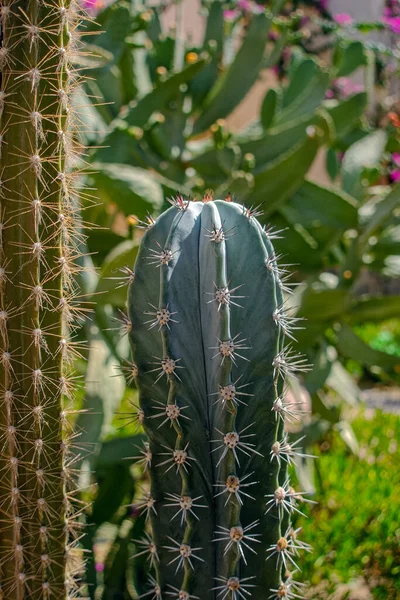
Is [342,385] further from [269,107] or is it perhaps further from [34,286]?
[34,286]

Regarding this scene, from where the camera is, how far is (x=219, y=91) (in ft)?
11.9

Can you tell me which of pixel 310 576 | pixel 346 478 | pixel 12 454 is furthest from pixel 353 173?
pixel 12 454

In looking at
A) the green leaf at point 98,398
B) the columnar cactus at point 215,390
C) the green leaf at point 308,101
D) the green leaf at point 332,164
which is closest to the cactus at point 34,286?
the columnar cactus at point 215,390

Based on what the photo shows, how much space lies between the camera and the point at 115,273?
8.52 ft

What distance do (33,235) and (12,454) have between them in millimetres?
448

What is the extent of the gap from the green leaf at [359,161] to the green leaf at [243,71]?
604 millimetres

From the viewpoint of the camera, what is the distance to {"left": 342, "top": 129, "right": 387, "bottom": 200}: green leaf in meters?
3.72

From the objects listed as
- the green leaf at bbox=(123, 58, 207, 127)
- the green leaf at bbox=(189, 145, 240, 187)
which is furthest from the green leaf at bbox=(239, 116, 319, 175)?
the green leaf at bbox=(123, 58, 207, 127)

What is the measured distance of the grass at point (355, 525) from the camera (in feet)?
9.24

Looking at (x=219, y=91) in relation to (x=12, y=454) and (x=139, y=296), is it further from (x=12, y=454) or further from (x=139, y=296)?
(x=12, y=454)

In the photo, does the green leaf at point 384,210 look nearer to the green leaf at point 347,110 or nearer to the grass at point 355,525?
the green leaf at point 347,110

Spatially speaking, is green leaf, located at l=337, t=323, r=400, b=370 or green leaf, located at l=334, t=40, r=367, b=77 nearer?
green leaf, located at l=337, t=323, r=400, b=370

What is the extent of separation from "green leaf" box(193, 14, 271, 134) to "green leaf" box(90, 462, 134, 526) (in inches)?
71.3

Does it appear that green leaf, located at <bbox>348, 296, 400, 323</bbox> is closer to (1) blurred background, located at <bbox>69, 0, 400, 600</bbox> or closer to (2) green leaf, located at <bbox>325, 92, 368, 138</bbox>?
(1) blurred background, located at <bbox>69, 0, 400, 600</bbox>
